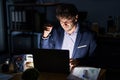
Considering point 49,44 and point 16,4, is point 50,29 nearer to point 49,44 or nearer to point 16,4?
point 49,44

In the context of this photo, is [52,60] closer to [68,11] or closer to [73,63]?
[73,63]

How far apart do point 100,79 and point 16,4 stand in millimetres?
2805

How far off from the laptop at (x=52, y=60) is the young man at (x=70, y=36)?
0.40 meters

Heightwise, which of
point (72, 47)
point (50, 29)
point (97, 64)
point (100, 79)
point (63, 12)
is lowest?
point (97, 64)

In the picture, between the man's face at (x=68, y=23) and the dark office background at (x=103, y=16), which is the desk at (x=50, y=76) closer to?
the man's face at (x=68, y=23)

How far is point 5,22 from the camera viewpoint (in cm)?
505

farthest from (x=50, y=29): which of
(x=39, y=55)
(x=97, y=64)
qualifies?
(x=97, y=64)

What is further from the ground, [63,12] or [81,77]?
[63,12]

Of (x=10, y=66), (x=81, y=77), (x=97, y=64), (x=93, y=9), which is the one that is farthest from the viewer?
(x=93, y=9)

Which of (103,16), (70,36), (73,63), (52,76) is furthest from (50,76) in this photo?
(103,16)

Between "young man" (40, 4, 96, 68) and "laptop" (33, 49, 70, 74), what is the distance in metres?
0.40

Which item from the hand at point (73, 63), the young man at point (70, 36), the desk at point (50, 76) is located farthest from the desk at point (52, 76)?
the young man at point (70, 36)

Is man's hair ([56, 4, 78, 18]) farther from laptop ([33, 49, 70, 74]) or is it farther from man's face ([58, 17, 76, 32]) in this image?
laptop ([33, 49, 70, 74])

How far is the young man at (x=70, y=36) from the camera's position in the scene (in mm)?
2398
